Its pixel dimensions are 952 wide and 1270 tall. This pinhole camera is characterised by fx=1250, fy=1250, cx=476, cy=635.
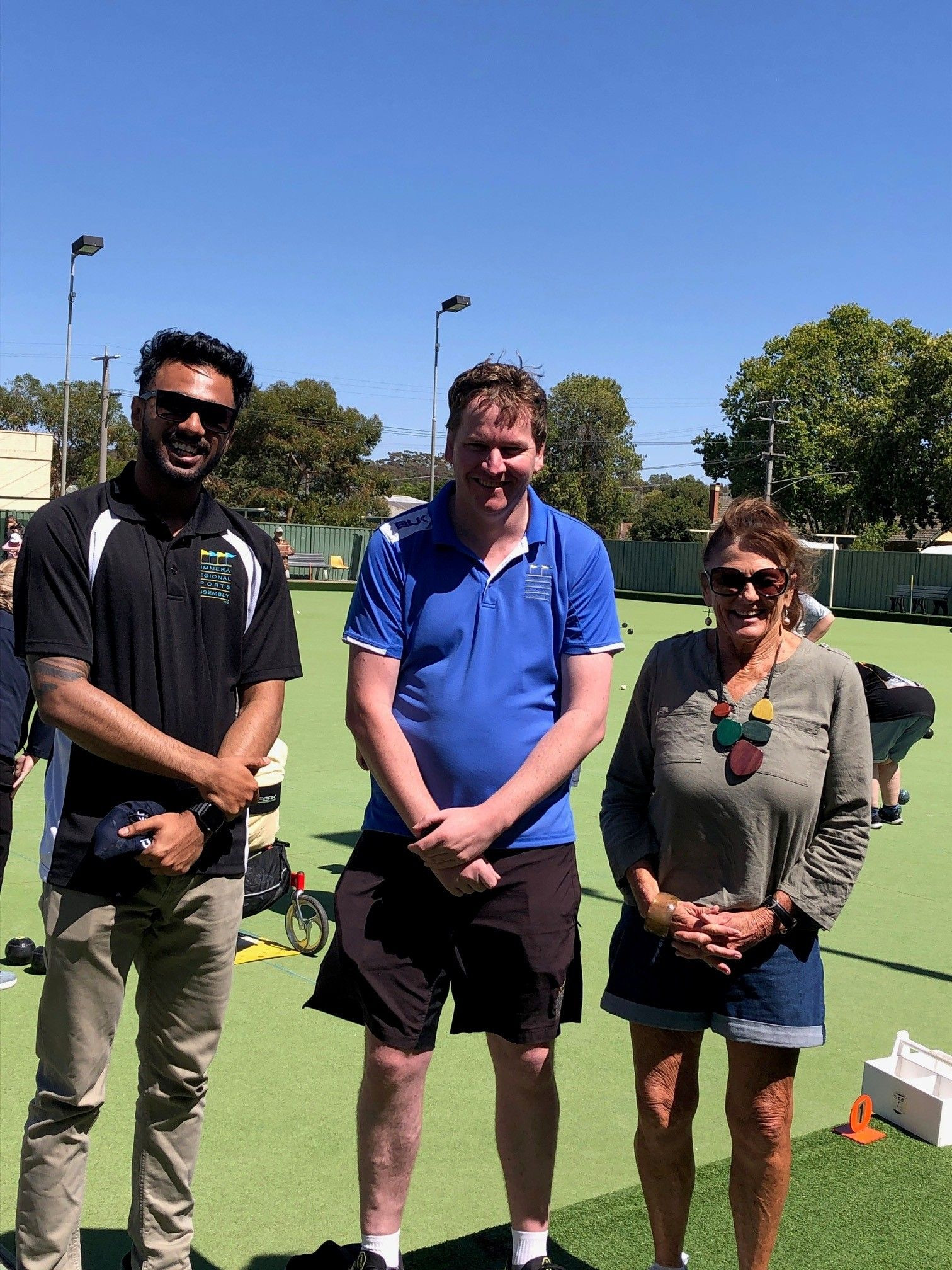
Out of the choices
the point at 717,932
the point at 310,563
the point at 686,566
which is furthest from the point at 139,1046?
the point at 686,566

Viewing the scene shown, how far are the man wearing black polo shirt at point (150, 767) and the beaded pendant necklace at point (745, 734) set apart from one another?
105cm

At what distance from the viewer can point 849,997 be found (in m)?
5.30

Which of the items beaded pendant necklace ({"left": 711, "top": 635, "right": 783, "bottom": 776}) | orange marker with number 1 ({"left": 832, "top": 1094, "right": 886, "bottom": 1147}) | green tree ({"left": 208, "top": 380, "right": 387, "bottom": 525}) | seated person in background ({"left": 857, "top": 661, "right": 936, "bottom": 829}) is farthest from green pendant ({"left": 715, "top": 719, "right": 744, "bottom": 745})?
green tree ({"left": 208, "top": 380, "right": 387, "bottom": 525})

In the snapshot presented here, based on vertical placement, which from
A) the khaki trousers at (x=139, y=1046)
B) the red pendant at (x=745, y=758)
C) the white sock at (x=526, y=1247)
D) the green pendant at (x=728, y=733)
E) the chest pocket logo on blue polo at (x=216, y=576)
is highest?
the chest pocket logo on blue polo at (x=216, y=576)

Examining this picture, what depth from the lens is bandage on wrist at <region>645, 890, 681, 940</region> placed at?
2.83m

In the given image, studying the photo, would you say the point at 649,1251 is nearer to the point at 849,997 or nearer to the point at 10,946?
the point at 849,997

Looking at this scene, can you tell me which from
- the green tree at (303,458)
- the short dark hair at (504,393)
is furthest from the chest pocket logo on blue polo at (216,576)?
the green tree at (303,458)

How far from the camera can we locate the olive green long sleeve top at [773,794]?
2.84 metres

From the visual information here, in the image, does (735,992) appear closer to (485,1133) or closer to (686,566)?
(485,1133)

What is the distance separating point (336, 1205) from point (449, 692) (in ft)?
5.18

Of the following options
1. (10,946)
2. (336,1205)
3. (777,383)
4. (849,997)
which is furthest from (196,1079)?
(777,383)

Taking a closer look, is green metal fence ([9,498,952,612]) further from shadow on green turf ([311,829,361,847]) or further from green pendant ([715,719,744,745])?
green pendant ([715,719,744,745])

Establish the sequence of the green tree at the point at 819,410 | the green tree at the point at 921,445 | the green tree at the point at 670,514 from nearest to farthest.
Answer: the green tree at the point at 921,445, the green tree at the point at 819,410, the green tree at the point at 670,514

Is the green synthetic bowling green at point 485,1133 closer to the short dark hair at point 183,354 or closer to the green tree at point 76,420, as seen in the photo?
the short dark hair at point 183,354
